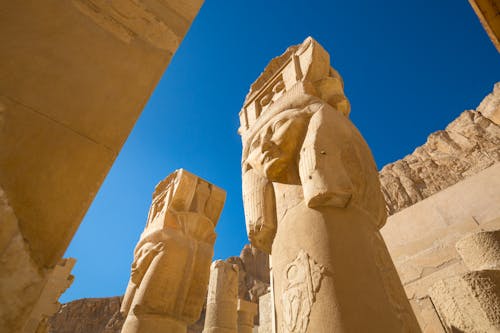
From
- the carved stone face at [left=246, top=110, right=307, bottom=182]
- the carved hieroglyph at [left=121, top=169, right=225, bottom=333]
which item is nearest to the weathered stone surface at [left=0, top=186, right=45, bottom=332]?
the carved stone face at [left=246, top=110, right=307, bottom=182]

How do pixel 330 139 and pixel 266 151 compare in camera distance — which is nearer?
pixel 330 139

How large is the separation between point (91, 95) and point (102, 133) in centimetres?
17

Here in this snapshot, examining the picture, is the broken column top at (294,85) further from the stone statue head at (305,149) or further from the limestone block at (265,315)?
the limestone block at (265,315)

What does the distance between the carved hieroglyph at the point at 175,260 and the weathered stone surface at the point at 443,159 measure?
8.25 metres

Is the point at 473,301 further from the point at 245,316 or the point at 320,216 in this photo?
the point at 245,316

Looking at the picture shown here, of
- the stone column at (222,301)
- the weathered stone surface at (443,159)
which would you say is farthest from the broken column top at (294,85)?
the weathered stone surface at (443,159)

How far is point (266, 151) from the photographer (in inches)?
105

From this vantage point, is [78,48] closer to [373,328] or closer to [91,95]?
Answer: [91,95]

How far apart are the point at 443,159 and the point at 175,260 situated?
12.6 m

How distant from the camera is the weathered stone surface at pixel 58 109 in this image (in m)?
0.90

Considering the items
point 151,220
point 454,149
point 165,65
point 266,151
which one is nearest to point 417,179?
point 454,149

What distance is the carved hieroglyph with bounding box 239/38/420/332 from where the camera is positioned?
165 cm

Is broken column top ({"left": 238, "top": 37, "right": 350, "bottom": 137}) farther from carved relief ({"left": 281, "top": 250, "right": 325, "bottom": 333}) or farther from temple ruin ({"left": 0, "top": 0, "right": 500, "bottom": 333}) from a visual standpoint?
carved relief ({"left": 281, "top": 250, "right": 325, "bottom": 333})

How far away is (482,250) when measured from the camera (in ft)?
8.54
